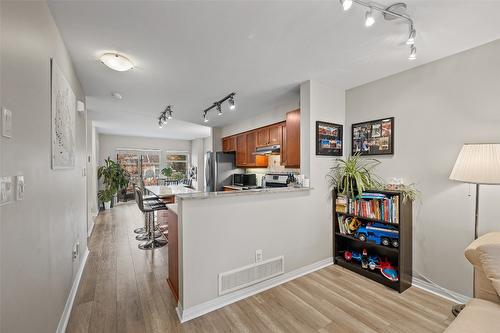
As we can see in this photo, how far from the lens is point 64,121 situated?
6.15 ft

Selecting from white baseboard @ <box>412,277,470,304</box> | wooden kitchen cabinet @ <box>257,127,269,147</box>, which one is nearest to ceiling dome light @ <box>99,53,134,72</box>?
wooden kitchen cabinet @ <box>257,127,269,147</box>

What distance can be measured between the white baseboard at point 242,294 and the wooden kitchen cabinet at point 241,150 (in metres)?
2.70

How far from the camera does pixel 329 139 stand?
9.32ft

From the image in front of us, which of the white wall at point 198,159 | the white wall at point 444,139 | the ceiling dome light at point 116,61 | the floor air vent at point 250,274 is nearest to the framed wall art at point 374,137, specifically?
the white wall at point 444,139

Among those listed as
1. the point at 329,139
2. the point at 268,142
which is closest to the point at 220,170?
the point at 268,142

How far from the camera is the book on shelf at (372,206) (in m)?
2.34

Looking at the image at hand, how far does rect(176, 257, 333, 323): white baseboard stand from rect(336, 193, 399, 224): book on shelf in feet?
2.54

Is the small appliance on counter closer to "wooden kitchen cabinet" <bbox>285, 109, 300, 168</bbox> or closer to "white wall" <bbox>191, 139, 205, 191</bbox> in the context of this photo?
"wooden kitchen cabinet" <bbox>285, 109, 300, 168</bbox>

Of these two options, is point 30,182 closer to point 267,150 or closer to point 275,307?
point 275,307

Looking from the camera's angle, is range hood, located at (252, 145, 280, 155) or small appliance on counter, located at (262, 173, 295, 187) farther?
range hood, located at (252, 145, 280, 155)

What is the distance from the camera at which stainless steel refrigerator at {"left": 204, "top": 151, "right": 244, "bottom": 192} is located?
528 cm

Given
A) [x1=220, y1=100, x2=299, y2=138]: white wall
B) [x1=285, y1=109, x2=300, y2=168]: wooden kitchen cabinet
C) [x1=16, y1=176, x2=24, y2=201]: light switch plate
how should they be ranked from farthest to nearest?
[x1=220, y1=100, x2=299, y2=138]: white wall
[x1=285, y1=109, x2=300, y2=168]: wooden kitchen cabinet
[x1=16, y1=176, x2=24, y2=201]: light switch plate

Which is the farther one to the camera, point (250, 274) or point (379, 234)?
point (379, 234)

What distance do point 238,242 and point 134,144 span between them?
719cm
